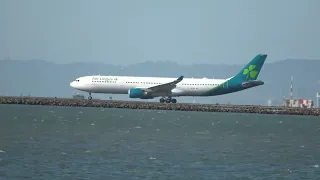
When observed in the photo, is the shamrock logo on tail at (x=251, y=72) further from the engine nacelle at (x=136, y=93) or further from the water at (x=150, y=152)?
the water at (x=150, y=152)

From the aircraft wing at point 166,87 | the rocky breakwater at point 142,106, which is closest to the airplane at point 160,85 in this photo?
the aircraft wing at point 166,87

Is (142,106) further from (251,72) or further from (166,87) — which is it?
(251,72)

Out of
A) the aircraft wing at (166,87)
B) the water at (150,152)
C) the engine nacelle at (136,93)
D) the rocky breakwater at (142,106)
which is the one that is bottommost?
the water at (150,152)

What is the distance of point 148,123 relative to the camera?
331 ft

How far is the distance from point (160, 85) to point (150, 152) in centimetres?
7054

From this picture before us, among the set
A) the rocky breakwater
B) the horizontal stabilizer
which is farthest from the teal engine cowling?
the horizontal stabilizer

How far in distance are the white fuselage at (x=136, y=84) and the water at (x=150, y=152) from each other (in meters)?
37.5

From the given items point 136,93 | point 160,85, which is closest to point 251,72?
point 160,85

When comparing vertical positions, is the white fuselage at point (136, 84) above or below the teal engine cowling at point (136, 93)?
above

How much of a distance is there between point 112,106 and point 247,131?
47.9m

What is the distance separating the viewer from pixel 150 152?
62156 mm

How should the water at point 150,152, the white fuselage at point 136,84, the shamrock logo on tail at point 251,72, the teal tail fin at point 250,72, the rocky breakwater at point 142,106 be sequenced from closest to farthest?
the water at point 150,152 < the white fuselage at point 136,84 < the teal tail fin at point 250,72 < the shamrock logo on tail at point 251,72 < the rocky breakwater at point 142,106

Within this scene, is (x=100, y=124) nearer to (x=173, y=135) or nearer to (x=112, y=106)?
(x=173, y=135)

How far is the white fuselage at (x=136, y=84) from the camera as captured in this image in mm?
133500
